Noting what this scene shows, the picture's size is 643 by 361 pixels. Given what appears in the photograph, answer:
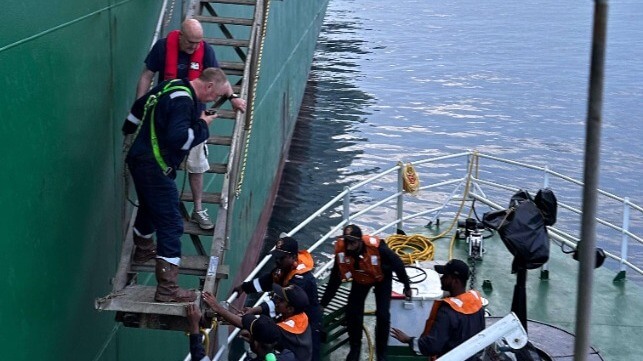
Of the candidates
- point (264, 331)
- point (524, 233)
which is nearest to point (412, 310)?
point (524, 233)

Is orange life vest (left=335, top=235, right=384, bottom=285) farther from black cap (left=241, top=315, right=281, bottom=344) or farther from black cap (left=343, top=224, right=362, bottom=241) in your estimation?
black cap (left=241, top=315, right=281, bottom=344)

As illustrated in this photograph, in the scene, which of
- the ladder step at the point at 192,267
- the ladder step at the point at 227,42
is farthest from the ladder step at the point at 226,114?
the ladder step at the point at 192,267

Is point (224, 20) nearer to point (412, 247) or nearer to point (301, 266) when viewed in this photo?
point (301, 266)

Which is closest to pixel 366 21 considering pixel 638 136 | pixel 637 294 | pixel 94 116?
pixel 638 136

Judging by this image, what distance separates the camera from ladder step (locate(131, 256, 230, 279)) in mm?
6456

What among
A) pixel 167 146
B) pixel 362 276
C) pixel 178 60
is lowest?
pixel 362 276

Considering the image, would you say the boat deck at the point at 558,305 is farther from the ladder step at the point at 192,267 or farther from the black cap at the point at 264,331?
the black cap at the point at 264,331

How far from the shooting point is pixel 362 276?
8.01m

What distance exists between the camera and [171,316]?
20.2 feet

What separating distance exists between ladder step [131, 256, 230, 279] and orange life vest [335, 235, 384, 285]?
1609 mm

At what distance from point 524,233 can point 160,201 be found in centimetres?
332

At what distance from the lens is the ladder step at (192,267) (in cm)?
646

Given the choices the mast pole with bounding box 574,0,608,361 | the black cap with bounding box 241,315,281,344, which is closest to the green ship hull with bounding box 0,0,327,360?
the black cap with bounding box 241,315,281,344

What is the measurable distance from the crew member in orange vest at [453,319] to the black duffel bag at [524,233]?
2.79 feet
